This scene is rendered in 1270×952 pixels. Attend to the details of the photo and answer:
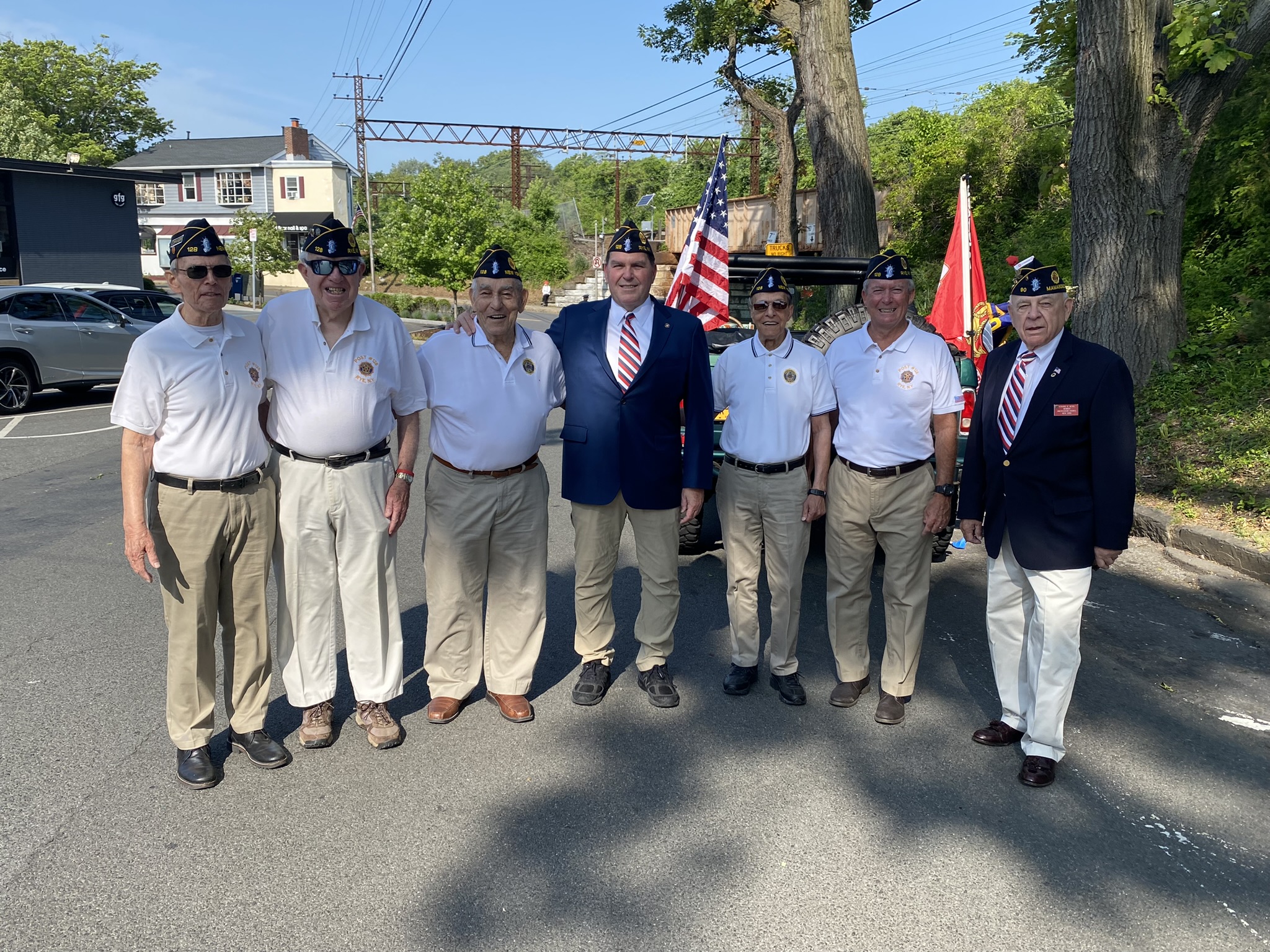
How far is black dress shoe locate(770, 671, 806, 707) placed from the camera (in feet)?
15.6

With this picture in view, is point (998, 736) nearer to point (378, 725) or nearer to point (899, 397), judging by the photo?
point (899, 397)

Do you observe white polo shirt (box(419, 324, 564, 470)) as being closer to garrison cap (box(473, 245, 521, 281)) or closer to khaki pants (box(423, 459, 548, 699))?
khaki pants (box(423, 459, 548, 699))

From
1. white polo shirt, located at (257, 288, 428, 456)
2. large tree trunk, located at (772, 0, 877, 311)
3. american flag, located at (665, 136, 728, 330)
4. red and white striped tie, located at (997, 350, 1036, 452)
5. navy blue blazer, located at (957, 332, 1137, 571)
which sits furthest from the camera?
large tree trunk, located at (772, 0, 877, 311)

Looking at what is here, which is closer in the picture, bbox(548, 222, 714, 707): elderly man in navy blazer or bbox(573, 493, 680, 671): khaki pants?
bbox(548, 222, 714, 707): elderly man in navy blazer

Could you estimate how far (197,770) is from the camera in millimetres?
3877

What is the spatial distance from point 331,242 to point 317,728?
2.07m

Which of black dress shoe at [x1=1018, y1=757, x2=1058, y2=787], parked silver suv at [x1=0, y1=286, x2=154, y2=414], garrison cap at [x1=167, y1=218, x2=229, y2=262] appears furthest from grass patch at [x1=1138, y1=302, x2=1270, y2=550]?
parked silver suv at [x1=0, y1=286, x2=154, y2=414]

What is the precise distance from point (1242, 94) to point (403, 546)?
472 inches

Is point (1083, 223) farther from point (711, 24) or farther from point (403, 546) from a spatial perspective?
point (711, 24)

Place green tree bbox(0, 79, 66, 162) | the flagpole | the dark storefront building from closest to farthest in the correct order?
the flagpole
the dark storefront building
green tree bbox(0, 79, 66, 162)

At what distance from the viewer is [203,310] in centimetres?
374

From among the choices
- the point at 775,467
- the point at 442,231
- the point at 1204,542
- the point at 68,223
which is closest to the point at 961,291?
the point at 1204,542

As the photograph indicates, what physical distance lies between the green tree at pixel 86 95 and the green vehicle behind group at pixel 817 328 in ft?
192

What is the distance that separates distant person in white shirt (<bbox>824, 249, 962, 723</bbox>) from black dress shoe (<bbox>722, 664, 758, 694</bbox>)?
429 mm
